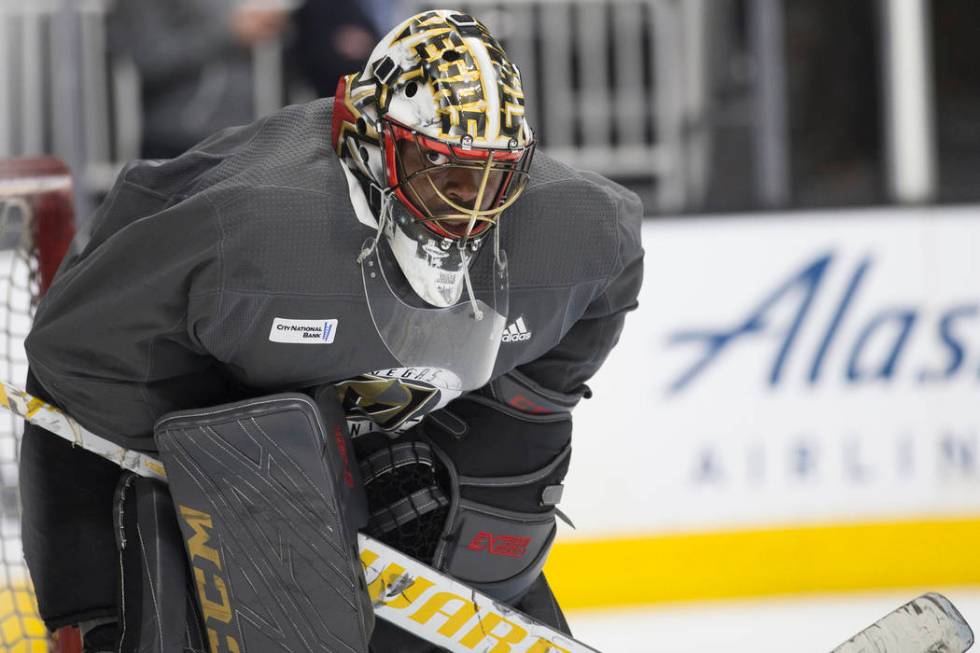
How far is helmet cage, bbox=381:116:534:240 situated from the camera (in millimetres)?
1488

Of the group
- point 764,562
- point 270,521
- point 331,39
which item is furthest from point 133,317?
point 764,562

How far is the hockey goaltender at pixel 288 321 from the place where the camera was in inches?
58.6

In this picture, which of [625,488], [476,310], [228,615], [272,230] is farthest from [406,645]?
[625,488]

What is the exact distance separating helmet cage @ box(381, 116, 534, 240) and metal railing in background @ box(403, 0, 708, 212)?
233 cm

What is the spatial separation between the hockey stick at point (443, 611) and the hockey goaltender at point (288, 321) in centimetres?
10

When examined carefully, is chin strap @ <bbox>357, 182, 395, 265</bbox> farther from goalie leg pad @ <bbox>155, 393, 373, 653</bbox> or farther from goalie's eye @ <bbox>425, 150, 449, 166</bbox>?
goalie leg pad @ <bbox>155, 393, 373, 653</bbox>

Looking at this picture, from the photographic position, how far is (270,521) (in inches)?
60.4

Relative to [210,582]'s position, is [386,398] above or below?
above

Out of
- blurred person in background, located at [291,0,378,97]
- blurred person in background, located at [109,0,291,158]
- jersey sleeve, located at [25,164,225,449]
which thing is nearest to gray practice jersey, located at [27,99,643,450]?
jersey sleeve, located at [25,164,225,449]

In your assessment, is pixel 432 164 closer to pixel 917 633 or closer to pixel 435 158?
pixel 435 158

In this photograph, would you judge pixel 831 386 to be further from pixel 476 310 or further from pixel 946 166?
pixel 476 310

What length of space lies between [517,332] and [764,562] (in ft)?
5.04

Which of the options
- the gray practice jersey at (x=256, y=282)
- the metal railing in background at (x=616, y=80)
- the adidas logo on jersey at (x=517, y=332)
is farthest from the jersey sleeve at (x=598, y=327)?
the metal railing in background at (x=616, y=80)

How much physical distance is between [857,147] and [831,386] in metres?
0.91
